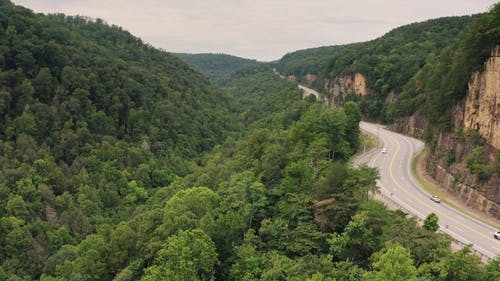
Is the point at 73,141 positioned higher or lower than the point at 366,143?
lower

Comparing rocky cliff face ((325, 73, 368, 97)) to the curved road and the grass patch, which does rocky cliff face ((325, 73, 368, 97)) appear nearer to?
the grass patch

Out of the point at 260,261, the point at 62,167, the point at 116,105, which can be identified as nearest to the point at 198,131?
the point at 116,105

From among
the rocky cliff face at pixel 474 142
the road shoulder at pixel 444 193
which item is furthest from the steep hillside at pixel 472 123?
the road shoulder at pixel 444 193

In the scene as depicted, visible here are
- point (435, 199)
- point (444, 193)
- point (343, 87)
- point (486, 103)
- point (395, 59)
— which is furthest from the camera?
point (343, 87)

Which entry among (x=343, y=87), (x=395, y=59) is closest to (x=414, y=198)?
(x=395, y=59)

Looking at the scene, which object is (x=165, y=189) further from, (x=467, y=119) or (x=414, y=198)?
(x=467, y=119)

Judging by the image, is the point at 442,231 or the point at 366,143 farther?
the point at 366,143
